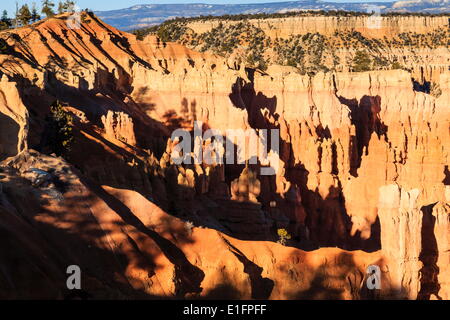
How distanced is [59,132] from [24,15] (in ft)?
173

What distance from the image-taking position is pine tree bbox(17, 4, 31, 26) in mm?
84688

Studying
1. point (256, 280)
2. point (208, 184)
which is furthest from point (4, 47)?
point (256, 280)

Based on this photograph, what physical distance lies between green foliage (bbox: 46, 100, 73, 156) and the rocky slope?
46 centimetres

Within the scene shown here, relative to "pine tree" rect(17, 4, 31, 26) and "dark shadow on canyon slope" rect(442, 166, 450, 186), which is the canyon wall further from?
"dark shadow on canyon slope" rect(442, 166, 450, 186)

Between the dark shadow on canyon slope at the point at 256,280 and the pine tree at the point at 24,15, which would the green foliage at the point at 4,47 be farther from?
the dark shadow on canyon slope at the point at 256,280

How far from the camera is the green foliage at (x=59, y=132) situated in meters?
36.2

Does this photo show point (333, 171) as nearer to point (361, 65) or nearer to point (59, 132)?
point (59, 132)

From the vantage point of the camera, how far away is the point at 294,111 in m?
68.4
